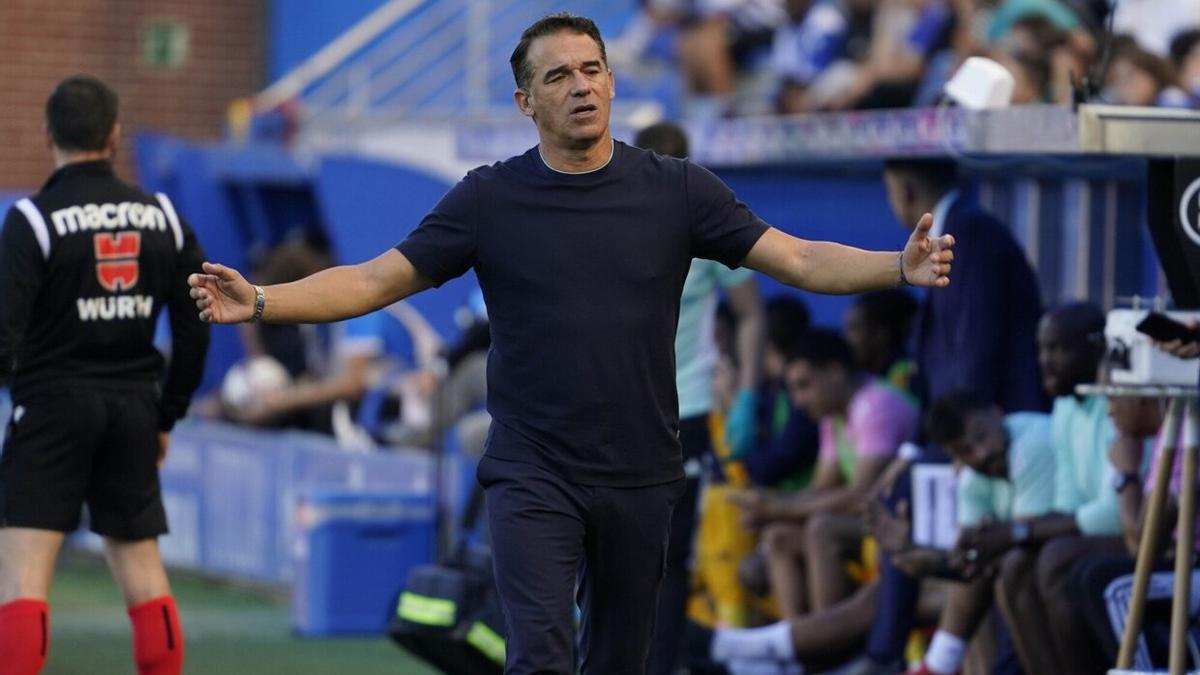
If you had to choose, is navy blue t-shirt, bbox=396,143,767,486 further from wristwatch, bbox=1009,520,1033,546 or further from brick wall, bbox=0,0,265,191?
brick wall, bbox=0,0,265,191

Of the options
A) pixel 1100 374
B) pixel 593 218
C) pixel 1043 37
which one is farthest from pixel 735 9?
pixel 593 218

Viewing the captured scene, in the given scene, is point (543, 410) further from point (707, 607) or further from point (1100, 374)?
point (707, 607)

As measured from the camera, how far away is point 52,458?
6.97 m

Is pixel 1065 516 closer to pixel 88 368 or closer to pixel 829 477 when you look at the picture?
pixel 829 477

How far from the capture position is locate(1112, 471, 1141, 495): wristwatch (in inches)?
275

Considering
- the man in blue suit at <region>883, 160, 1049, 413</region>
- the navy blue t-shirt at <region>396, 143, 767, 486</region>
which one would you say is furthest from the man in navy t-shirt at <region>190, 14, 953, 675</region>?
the man in blue suit at <region>883, 160, 1049, 413</region>

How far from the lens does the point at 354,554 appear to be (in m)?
10.7

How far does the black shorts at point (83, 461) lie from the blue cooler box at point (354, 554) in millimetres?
3412

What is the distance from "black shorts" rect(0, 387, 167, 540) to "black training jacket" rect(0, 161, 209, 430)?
0.21ft

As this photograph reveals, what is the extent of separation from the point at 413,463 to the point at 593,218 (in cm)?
590

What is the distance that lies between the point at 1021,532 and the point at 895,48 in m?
5.63

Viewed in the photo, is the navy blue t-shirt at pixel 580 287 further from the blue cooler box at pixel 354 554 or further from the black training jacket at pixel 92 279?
the blue cooler box at pixel 354 554

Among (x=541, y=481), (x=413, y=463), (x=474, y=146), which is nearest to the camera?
(x=541, y=481)

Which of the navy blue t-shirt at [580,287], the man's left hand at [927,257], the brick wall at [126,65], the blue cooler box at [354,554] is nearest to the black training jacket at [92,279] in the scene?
the navy blue t-shirt at [580,287]
